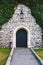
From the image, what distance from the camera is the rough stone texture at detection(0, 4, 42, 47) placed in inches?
961

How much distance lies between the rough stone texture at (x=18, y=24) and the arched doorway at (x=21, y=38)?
2.91 ft

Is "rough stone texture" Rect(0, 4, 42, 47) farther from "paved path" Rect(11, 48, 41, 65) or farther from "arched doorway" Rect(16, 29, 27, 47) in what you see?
"paved path" Rect(11, 48, 41, 65)

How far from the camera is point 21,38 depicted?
992 inches

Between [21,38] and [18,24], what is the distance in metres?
1.54

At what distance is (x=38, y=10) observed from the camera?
81.5ft

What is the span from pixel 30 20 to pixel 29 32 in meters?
1.18

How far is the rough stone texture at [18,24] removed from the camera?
80.1 feet

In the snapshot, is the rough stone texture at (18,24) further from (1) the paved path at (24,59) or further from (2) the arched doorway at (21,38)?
(1) the paved path at (24,59)

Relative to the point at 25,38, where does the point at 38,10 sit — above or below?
above

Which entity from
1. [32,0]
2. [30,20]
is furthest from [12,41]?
[32,0]

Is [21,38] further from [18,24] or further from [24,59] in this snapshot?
[24,59]

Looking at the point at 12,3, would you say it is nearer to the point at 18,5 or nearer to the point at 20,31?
the point at 18,5

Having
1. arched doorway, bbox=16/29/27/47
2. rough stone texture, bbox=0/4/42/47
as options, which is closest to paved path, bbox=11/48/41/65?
rough stone texture, bbox=0/4/42/47

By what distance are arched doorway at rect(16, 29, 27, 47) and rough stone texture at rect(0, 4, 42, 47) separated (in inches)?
35.0
